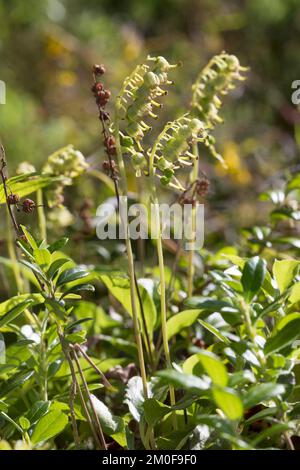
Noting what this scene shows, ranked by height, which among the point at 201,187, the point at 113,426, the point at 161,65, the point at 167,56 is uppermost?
the point at 167,56

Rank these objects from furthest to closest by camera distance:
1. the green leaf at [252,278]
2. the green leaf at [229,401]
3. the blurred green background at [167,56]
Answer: the blurred green background at [167,56] → the green leaf at [252,278] → the green leaf at [229,401]

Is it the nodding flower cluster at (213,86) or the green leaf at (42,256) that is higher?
the nodding flower cluster at (213,86)

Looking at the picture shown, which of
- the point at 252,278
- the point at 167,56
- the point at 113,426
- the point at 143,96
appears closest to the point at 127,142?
the point at 143,96

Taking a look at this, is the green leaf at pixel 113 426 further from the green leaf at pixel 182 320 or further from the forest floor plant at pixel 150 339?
the green leaf at pixel 182 320

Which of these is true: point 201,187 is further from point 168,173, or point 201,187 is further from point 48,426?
point 48,426

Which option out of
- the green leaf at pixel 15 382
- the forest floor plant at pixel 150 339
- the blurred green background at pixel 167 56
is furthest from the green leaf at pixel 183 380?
the blurred green background at pixel 167 56

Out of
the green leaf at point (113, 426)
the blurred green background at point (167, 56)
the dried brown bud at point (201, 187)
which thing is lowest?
the green leaf at point (113, 426)

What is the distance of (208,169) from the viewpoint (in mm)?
2371

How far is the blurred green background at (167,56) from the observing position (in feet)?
7.15

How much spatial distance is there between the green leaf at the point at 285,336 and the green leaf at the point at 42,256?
22 centimetres

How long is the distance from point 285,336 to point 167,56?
266 centimetres

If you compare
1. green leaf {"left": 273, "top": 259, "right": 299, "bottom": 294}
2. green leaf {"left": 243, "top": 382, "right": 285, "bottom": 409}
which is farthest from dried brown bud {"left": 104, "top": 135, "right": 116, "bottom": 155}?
green leaf {"left": 243, "top": 382, "right": 285, "bottom": 409}

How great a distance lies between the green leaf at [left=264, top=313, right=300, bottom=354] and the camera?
0.58 meters

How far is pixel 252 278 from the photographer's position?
0.60 meters
